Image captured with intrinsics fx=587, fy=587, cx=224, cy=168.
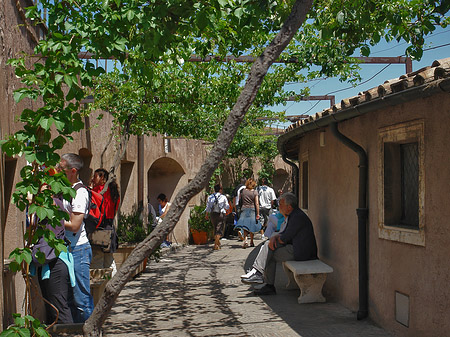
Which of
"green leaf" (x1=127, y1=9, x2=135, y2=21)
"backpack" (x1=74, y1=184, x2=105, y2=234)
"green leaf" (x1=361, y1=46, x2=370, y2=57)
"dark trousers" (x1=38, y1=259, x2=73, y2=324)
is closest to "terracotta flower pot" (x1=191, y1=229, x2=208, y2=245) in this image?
"backpack" (x1=74, y1=184, x2=105, y2=234)

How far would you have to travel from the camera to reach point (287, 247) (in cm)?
820

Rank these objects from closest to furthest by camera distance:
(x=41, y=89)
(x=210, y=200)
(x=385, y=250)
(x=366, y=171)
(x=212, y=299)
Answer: (x=41, y=89) < (x=385, y=250) < (x=366, y=171) < (x=212, y=299) < (x=210, y=200)

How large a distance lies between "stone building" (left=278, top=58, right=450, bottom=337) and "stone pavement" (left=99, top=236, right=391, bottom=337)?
1.42 ft

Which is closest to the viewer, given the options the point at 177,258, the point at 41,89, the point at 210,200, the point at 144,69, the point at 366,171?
the point at 41,89

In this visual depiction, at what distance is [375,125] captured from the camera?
6.47 meters

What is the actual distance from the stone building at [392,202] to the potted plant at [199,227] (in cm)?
964

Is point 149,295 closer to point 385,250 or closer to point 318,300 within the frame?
point 318,300

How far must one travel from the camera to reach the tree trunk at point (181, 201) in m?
3.94

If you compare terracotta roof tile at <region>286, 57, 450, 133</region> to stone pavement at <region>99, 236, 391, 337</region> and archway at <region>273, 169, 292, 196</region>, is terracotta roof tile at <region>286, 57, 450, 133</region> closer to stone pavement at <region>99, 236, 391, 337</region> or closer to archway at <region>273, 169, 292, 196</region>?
stone pavement at <region>99, 236, 391, 337</region>

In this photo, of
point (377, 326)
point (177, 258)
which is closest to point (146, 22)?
point (377, 326)

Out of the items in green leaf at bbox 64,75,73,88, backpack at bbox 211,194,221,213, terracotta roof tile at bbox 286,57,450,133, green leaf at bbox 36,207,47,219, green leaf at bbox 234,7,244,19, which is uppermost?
green leaf at bbox 234,7,244,19

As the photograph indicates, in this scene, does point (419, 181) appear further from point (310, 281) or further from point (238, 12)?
point (310, 281)

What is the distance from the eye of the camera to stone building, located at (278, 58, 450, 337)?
5004mm

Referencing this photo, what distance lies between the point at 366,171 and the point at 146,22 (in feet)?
10.4
